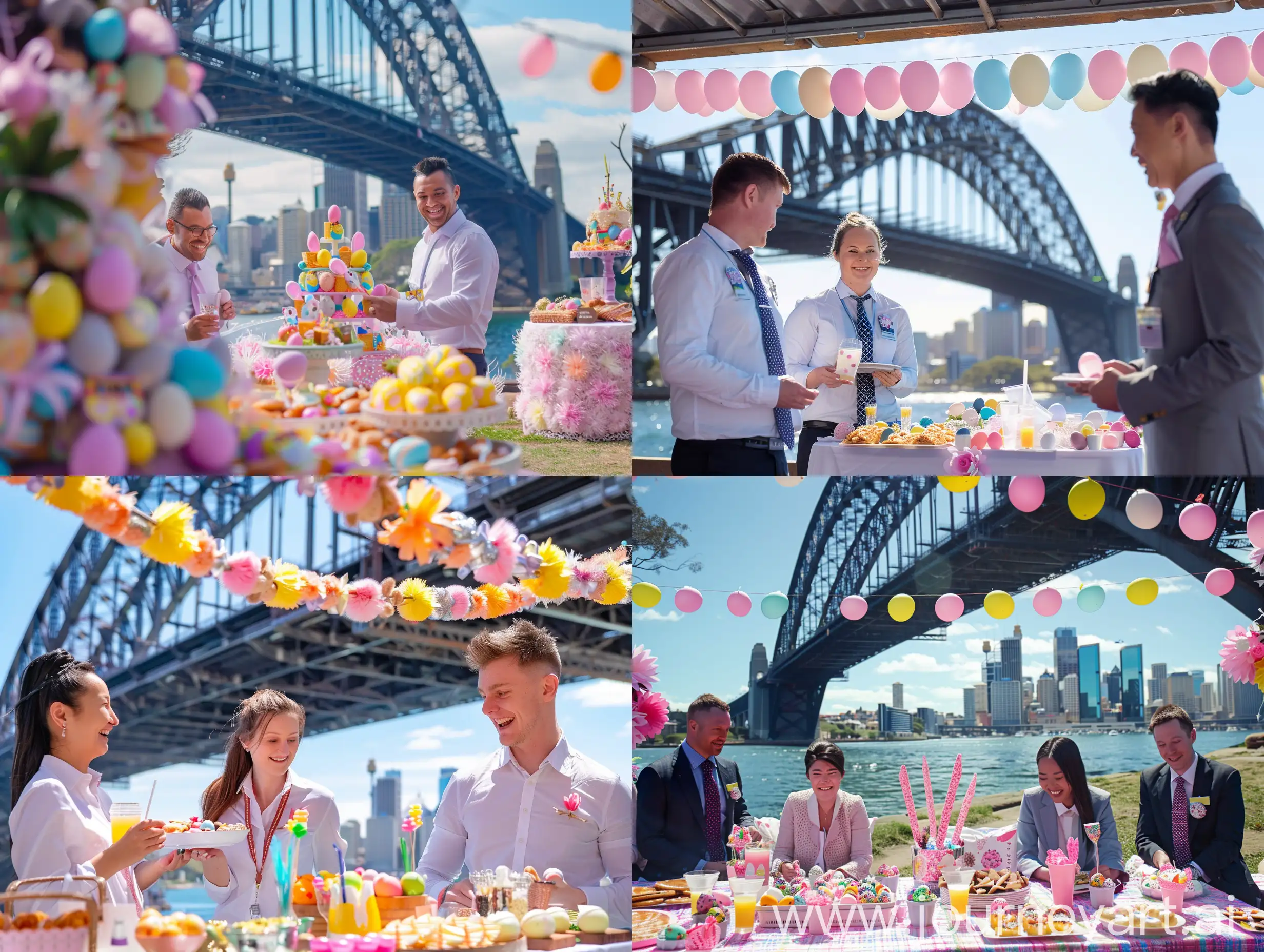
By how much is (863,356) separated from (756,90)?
155 cm

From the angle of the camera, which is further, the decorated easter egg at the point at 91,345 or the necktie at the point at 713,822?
the necktie at the point at 713,822

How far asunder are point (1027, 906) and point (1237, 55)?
3.47 metres

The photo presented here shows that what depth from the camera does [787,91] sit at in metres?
5.62

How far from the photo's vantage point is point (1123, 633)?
16.4 feet

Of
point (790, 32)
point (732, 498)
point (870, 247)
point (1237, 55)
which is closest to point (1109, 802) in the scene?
point (732, 498)

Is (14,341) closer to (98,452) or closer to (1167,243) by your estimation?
(98,452)

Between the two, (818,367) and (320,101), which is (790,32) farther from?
(320,101)

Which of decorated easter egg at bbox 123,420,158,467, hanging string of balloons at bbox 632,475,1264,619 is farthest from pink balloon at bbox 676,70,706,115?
decorated easter egg at bbox 123,420,158,467

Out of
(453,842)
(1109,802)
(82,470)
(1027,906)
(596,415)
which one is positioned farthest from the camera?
(596,415)

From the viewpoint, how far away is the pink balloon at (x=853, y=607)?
15.9ft

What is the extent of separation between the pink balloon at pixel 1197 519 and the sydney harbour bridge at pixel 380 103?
5.28 m

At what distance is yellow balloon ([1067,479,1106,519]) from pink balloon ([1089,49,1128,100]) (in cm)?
201

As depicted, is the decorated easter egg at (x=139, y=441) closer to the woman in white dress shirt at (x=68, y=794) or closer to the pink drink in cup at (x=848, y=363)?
the woman in white dress shirt at (x=68, y=794)

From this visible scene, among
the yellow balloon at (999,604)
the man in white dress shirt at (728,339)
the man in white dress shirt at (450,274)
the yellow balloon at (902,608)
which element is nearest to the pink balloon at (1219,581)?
the yellow balloon at (999,604)
